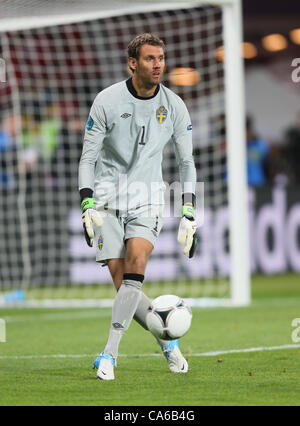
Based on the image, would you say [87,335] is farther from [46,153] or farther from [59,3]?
[46,153]

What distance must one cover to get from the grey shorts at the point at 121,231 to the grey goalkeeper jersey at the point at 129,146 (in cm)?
7

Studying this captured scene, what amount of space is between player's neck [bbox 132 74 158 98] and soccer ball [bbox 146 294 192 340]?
4.28 ft

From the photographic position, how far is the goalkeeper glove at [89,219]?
6.36 metres

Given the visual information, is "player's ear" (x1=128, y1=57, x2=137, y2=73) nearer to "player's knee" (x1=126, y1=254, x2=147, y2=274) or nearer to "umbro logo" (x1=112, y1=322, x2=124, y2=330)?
"player's knee" (x1=126, y1=254, x2=147, y2=274)

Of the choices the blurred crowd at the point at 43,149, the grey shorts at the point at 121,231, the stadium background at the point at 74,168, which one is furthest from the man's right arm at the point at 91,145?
the blurred crowd at the point at 43,149

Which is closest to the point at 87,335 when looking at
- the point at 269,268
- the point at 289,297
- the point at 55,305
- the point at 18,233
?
the point at 55,305

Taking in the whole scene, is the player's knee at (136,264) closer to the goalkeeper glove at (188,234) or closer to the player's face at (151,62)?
the goalkeeper glove at (188,234)

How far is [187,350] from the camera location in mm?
7930

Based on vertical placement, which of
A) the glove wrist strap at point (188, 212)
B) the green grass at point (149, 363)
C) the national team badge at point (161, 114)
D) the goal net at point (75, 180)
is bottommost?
the green grass at point (149, 363)

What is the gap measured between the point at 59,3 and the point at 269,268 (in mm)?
6408

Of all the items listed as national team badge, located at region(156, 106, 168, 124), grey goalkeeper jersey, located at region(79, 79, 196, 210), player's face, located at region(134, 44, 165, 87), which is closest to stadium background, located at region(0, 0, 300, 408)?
grey goalkeeper jersey, located at region(79, 79, 196, 210)

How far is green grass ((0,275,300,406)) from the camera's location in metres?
5.59

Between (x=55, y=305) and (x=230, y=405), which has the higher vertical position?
(x=55, y=305)

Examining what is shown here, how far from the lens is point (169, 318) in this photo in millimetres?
6387
